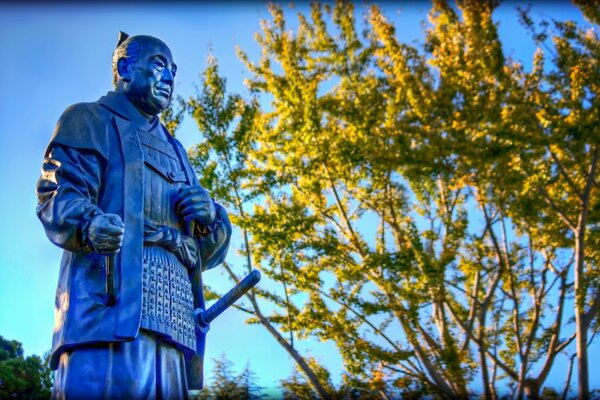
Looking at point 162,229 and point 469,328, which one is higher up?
point 469,328

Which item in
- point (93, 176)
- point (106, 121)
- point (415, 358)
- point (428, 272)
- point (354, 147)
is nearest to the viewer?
point (93, 176)

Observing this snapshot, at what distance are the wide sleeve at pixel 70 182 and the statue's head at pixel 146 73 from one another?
0.37 meters

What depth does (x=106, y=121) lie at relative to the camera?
12.8 ft

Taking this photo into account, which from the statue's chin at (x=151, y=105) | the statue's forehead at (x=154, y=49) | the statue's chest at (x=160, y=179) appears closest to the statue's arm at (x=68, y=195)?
the statue's chest at (x=160, y=179)

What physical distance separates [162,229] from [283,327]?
9774 millimetres

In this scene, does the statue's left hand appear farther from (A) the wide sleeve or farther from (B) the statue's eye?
(B) the statue's eye

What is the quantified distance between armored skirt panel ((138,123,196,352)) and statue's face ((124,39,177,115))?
6.9 inches

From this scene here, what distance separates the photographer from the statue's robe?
3.28 meters

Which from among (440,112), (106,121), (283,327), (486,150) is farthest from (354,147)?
(106,121)

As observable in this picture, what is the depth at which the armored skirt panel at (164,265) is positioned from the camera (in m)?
3.48

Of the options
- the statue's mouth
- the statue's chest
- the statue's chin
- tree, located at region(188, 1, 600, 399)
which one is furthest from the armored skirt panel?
tree, located at region(188, 1, 600, 399)

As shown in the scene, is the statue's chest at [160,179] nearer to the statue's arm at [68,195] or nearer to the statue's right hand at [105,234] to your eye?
the statue's arm at [68,195]

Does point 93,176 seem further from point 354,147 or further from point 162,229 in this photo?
point 354,147

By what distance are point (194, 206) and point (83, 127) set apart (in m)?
0.73
